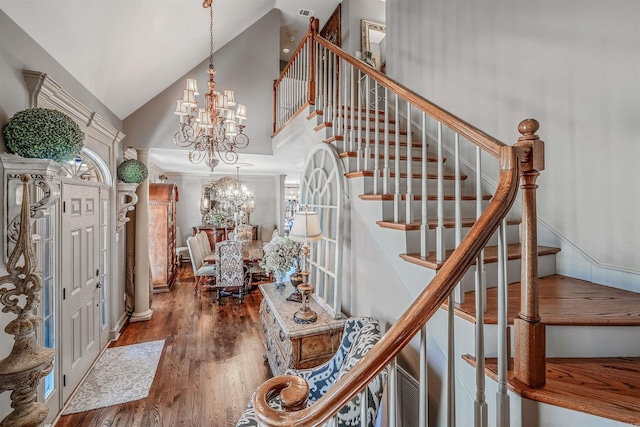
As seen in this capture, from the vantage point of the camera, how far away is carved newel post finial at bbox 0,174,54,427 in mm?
1387

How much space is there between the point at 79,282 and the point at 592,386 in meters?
3.67

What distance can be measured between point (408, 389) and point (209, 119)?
275 cm

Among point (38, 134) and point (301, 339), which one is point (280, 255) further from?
point (38, 134)

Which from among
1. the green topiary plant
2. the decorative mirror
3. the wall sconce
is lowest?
the wall sconce

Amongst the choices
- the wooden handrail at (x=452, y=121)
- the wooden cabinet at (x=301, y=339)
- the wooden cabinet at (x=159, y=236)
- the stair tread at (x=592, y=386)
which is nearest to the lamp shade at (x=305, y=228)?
the wooden cabinet at (x=301, y=339)

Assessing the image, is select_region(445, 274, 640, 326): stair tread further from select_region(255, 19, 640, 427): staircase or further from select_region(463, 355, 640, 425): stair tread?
select_region(463, 355, 640, 425): stair tread

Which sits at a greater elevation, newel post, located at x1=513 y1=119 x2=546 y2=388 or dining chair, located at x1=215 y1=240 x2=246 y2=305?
newel post, located at x1=513 y1=119 x2=546 y2=388


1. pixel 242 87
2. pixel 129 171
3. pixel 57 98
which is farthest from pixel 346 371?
pixel 242 87

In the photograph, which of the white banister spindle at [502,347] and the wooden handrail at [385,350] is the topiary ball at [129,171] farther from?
the white banister spindle at [502,347]

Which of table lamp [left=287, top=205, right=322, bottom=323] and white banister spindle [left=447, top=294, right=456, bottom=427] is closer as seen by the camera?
white banister spindle [left=447, top=294, right=456, bottom=427]

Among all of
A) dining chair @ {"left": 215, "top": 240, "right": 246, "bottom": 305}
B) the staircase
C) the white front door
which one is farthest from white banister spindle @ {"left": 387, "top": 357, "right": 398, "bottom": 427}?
dining chair @ {"left": 215, "top": 240, "right": 246, "bottom": 305}

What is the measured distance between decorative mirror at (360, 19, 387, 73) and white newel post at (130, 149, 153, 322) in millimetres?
3951

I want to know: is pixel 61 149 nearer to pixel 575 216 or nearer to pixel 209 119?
pixel 209 119

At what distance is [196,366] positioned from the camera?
115 inches
